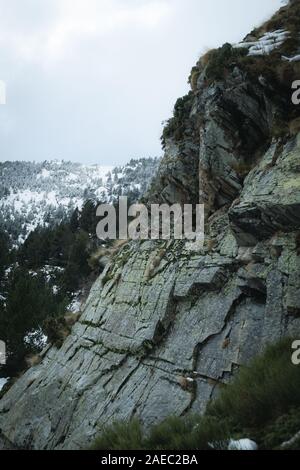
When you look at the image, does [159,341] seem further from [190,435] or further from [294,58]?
[294,58]

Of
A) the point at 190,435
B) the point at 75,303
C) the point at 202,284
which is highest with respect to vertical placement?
the point at 202,284

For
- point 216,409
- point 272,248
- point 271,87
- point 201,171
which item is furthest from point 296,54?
point 216,409

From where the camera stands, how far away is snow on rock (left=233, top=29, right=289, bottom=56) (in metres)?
11.6

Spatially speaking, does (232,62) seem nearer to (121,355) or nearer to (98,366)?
(121,355)

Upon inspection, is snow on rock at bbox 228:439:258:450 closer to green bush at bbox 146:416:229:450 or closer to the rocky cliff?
green bush at bbox 146:416:229:450

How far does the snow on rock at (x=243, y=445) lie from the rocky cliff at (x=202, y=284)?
3078 millimetres

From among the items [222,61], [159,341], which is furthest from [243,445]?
[222,61]

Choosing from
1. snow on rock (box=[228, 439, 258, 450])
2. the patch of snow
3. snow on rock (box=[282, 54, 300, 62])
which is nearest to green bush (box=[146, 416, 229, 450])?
snow on rock (box=[228, 439, 258, 450])

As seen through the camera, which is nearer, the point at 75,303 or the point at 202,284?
the point at 202,284

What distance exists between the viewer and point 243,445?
4438 millimetres

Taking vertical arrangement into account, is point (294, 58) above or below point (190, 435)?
above

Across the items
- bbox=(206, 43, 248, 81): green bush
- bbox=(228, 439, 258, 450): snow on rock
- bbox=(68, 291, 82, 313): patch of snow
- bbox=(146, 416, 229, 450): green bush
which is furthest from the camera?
bbox=(68, 291, 82, 313): patch of snow

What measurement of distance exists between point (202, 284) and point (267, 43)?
8.57 metres

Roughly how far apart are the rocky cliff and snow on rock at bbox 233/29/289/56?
0.23m
